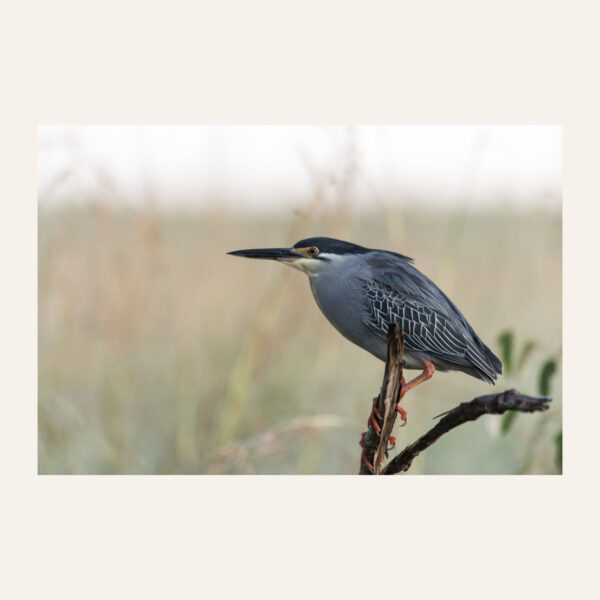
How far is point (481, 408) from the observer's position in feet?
9.23

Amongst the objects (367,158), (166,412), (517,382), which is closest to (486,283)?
(517,382)

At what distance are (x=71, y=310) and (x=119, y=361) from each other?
1.46ft

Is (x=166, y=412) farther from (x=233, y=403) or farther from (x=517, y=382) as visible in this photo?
(x=517, y=382)

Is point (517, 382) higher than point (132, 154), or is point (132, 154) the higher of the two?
point (132, 154)

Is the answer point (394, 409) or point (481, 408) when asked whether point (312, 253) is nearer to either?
point (394, 409)

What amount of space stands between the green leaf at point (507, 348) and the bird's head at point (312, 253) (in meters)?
0.90

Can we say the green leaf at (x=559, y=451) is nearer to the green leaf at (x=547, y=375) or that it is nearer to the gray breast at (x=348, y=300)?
the green leaf at (x=547, y=375)

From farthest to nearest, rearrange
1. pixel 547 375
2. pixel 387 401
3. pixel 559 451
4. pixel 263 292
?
1. pixel 263 292
2. pixel 559 451
3. pixel 547 375
4. pixel 387 401

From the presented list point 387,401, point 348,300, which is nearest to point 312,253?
point 348,300

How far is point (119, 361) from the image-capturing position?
16.2 feet

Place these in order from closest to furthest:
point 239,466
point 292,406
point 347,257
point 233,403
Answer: point 347,257 → point 239,466 → point 233,403 → point 292,406

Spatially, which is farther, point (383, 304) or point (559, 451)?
point (559, 451)

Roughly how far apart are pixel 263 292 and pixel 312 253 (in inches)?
45.8

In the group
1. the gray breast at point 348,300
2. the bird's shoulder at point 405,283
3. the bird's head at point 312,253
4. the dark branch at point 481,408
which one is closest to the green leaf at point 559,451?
the bird's shoulder at point 405,283
